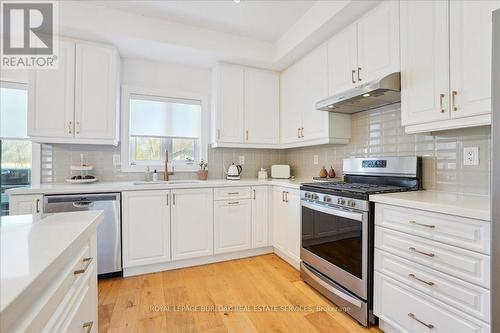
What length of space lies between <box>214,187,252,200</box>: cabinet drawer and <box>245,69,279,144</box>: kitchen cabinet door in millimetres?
716

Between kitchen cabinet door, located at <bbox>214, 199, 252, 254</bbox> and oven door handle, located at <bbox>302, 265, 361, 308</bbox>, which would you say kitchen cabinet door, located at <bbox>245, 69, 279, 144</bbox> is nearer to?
kitchen cabinet door, located at <bbox>214, 199, 252, 254</bbox>

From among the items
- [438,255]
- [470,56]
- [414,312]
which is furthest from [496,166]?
[414,312]

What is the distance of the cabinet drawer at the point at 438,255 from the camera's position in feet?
3.84

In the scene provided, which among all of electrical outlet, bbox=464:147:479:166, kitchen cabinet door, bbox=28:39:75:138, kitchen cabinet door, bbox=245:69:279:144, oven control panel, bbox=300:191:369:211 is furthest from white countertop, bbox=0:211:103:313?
kitchen cabinet door, bbox=245:69:279:144

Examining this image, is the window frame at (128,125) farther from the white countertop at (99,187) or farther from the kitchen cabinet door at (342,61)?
the kitchen cabinet door at (342,61)

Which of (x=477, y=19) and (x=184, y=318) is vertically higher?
(x=477, y=19)

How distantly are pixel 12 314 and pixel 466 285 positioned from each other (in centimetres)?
172

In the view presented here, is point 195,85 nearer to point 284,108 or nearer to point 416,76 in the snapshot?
point 284,108

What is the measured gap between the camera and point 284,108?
3.35m

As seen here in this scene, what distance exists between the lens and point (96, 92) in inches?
102

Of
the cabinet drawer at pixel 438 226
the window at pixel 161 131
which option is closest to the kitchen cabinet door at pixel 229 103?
the window at pixel 161 131

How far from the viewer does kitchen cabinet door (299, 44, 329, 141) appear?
2609 mm

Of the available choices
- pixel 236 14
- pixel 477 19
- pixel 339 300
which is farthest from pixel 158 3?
pixel 339 300

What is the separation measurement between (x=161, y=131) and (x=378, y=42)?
258 cm
